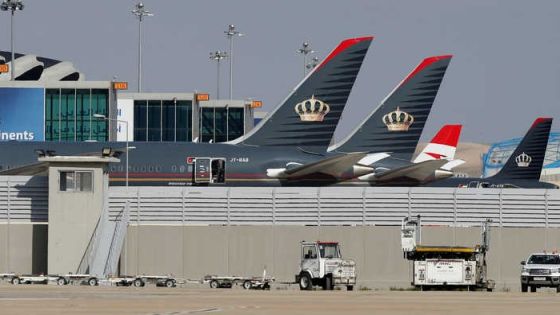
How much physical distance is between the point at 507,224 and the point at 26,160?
2893 centimetres

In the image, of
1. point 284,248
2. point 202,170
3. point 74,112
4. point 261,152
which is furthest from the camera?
point 74,112

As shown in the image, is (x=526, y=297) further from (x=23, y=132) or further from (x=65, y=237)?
(x=23, y=132)

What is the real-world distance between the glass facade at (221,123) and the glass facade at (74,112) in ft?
79.0

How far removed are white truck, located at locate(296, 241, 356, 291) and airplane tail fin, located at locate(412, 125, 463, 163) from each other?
175 feet

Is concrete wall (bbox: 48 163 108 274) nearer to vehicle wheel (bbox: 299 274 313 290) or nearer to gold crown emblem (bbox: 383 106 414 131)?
vehicle wheel (bbox: 299 274 313 290)

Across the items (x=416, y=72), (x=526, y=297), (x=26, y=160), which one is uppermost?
(x=416, y=72)

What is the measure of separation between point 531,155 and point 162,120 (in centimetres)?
6002

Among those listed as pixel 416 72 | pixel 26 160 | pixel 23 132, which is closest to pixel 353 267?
pixel 26 160

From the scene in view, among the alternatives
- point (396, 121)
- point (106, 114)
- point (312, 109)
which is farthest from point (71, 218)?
point (106, 114)

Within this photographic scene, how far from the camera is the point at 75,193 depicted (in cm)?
8038

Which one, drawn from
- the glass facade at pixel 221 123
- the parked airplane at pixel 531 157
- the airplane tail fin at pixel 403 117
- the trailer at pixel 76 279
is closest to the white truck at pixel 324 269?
the trailer at pixel 76 279

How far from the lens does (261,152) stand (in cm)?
9288

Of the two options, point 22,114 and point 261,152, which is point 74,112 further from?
point 261,152

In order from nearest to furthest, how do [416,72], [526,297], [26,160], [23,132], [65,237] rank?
1. [526,297]
2. [65,237]
3. [26,160]
4. [416,72]
5. [23,132]
